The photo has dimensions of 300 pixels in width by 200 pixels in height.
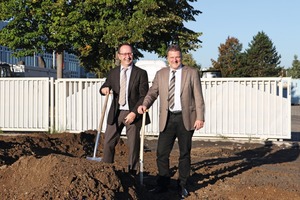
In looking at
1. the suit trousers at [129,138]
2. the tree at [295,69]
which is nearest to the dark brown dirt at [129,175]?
the suit trousers at [129,138]

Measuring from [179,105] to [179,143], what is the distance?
18.8 inches

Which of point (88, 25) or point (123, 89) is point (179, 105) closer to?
point (123, 89)

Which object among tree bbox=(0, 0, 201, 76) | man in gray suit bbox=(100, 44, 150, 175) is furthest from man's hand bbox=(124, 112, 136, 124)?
tree bbox=(0, 0, 201, 76)

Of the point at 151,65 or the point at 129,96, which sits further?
the point at 151,65

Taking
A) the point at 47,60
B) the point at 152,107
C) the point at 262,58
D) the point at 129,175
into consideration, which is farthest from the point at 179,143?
the point at 262,58

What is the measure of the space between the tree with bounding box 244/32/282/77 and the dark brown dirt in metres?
65.8

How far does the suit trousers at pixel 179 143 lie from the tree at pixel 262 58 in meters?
71.7

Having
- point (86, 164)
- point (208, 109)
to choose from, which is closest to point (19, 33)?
point (208, 109)

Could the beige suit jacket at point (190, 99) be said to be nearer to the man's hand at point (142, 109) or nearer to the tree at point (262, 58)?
the man's hand at point (142, 109)

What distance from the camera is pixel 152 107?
14.8m

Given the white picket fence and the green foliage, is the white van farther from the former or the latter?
the green foliage

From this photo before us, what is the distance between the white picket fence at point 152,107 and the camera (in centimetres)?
1420

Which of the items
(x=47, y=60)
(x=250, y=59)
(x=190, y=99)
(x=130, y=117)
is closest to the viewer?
(x=190, y=99)

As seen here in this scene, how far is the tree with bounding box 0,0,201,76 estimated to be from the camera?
81.3 feet
